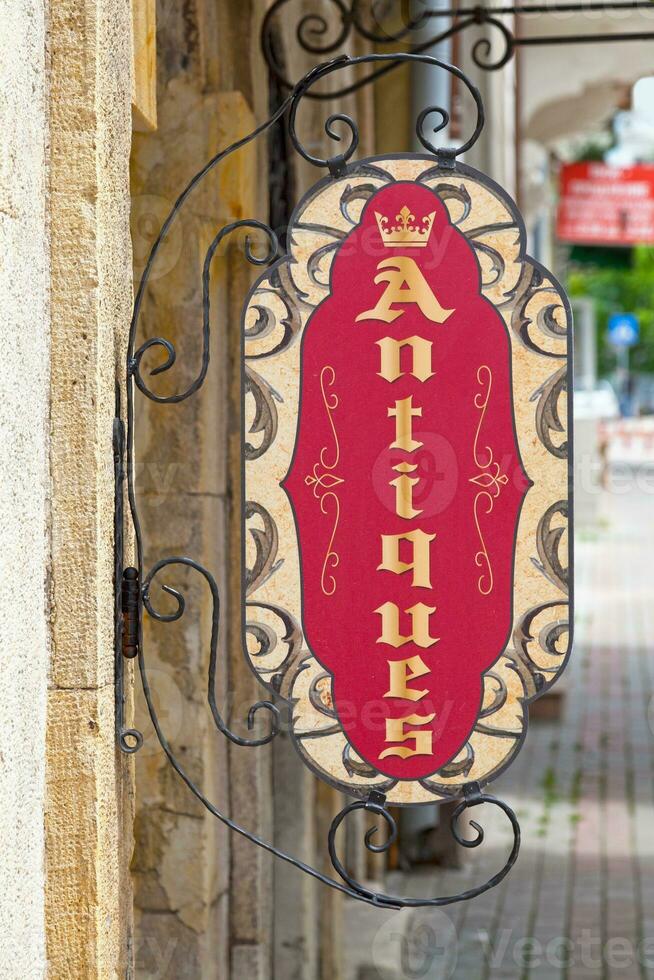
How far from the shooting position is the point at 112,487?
2047 mm

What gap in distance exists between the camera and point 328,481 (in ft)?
6.96

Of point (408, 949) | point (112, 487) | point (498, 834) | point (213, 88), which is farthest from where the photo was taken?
point (498, 834)

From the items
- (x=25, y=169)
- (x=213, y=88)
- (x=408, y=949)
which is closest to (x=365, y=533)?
(x=25, y=169)

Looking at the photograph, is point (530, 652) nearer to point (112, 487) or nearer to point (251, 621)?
point (251, 621)

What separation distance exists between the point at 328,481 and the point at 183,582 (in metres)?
1.50

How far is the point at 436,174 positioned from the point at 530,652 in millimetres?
731

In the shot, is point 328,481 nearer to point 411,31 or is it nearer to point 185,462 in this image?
point 185,462

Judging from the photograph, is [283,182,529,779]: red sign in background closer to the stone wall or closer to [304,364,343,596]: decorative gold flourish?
[304,364,343,596]: decorative gold flourish

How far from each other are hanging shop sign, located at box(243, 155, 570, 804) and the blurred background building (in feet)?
0.87

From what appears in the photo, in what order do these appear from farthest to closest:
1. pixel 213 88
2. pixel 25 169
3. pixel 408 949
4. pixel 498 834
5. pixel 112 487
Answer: pixel 498 834 < pixel 408 949 < pixel 213 88 < pixel 112 487 < pixel 25 169

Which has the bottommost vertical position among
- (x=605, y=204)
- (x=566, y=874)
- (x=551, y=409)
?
(x=566, y=874)

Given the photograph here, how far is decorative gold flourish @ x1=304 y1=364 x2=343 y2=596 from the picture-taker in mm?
2121

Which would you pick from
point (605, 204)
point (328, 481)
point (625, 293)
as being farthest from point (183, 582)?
point (625, 293)

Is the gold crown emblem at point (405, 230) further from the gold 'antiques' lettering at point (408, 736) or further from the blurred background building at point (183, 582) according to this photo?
the gold 'antiques' lettering at point (408, 736)
